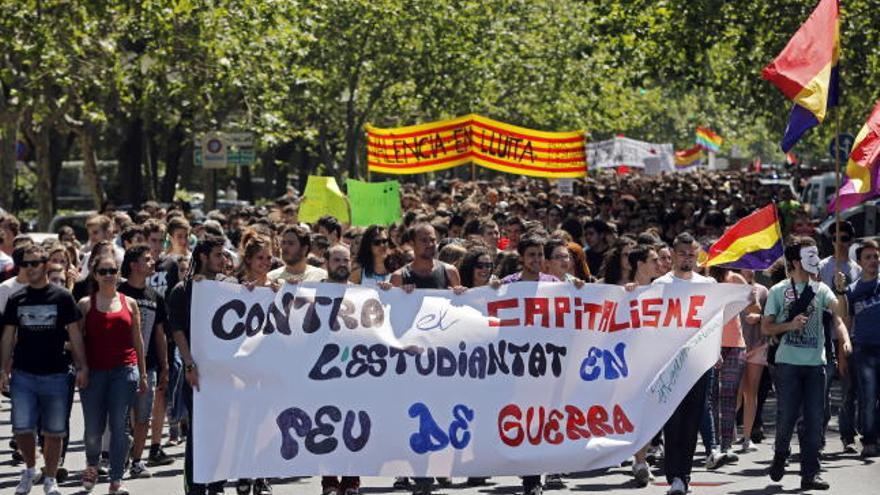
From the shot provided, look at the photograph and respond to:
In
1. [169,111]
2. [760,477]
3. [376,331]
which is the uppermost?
[169,111]

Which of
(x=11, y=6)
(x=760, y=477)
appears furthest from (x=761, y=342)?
(x=11, y=6)

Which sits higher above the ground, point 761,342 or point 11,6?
point 11,6

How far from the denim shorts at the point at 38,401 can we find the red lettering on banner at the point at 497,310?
2617 mm

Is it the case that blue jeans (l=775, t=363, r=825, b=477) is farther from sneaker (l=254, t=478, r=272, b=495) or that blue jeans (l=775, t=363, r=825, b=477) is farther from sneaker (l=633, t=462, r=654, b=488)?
sneaker (l=254, t=478, r=272, b=495)

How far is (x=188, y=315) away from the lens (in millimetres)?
10891

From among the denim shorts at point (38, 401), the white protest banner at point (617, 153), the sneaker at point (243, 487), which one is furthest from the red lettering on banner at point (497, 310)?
the white protest banner at point (617, 153)

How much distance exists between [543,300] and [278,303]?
4.97 feet

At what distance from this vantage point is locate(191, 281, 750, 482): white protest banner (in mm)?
10484

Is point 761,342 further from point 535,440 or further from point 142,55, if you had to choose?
point 142,55

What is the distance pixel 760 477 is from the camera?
502 inches

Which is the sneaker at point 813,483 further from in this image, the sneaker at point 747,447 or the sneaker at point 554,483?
the sneaker at point 747,447

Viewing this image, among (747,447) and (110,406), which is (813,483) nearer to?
(747,447)

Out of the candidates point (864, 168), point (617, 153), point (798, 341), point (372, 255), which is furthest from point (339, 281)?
point (617, 153)

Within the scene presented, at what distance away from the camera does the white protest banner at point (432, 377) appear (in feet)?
34.4
